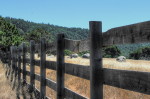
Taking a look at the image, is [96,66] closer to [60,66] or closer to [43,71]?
[60,66]

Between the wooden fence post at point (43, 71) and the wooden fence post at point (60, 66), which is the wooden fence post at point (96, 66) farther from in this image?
the wooden fence post at point (43, 71)

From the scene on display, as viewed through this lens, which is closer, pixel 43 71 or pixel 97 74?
pixel 97 74

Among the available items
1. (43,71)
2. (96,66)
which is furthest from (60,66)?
(96,66)

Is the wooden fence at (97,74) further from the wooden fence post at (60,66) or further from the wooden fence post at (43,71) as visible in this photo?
the wooden fence post at (43,71)

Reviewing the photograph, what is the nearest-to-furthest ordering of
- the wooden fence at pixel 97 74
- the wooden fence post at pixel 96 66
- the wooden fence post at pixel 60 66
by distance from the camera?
the wooden fence at pixel 97 74
the wooden fence post at pixel 96 66
the wooden fence post at pixel 60 66

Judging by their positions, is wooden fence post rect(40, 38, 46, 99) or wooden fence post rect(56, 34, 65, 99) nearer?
wooden fence post rect(56, 34, 65, 99)

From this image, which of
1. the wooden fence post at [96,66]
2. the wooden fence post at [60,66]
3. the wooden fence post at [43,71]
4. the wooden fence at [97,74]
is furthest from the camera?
the wooden fence post at [43,71]

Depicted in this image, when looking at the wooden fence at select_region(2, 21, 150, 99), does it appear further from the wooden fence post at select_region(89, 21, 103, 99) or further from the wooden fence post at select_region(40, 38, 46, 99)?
the wooden fence post at select_region(40, 38, 46, 99)

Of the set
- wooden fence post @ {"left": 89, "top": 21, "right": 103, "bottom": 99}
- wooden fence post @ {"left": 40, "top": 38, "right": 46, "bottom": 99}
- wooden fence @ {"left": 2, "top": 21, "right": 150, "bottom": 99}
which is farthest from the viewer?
wooden fence post @ {"left": 40, "top": 38, "right": 46, "bottom": 99}

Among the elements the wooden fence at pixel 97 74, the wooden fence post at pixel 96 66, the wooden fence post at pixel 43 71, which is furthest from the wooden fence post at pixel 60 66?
the wooden fence post at pixel 96 66

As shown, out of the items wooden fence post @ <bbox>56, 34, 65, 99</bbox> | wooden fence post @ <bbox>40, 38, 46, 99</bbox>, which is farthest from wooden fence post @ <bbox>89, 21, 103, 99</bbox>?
wooden fence post @ <bbox>40, 38, 46, 99</bbox>

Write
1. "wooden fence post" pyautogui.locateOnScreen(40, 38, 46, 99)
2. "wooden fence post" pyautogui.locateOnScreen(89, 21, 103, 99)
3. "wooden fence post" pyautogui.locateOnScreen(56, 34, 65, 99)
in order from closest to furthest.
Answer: "wooden fence post" pyautogui.locateOnScreen(89, 21, 103, 99), "wooden fence post" pyautogui.locateOnScreen(56, 34, 65, 99), "wooden fence post" pyautogui.locateOnScreen(40, 38, 46, 99)

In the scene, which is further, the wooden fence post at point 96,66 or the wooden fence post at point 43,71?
the wooden fence post at point 43,71

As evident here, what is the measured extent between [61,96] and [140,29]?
279 cm
